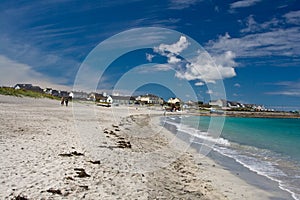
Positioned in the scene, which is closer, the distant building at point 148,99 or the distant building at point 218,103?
the distant building at point 148,99

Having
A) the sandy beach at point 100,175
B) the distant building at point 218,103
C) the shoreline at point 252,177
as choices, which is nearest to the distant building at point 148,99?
the distant building at point 218,103

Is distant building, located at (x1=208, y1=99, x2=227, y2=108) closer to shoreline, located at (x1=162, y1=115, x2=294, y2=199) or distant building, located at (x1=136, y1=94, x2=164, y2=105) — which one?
distant building, located at (x1=136, y1=94, x2=164, y2=105)

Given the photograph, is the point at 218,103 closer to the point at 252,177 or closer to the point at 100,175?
the point at 252,177

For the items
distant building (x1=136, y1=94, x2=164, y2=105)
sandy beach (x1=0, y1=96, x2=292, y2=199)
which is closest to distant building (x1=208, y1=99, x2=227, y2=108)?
distant building (x1=136, y1=94, x2=164, y2=105)

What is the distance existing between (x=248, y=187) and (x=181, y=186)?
244 cm

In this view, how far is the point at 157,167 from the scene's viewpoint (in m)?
9.45

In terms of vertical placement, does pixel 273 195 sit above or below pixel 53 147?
below

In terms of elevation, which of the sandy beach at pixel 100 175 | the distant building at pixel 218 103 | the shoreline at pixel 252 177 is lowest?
the shoreline at pixel 252 177

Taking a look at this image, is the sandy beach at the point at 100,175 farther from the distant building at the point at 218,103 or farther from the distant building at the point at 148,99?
the distant building at the point at 218,103

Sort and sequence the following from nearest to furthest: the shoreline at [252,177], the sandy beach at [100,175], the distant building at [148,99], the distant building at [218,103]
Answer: the sandy beach at [100,175]
the shoreline at [252,177]
the distant building at [148,99]
the distant building at [218,103]

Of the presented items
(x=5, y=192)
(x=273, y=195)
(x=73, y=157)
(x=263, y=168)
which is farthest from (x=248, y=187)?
(x=5, y=192)

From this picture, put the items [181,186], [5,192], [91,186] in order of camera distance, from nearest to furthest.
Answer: [5,192] < [91,186] < [181,186]

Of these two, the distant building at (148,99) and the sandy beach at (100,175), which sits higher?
the distant building at (148,99)

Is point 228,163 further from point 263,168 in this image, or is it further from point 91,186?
point 91,186
